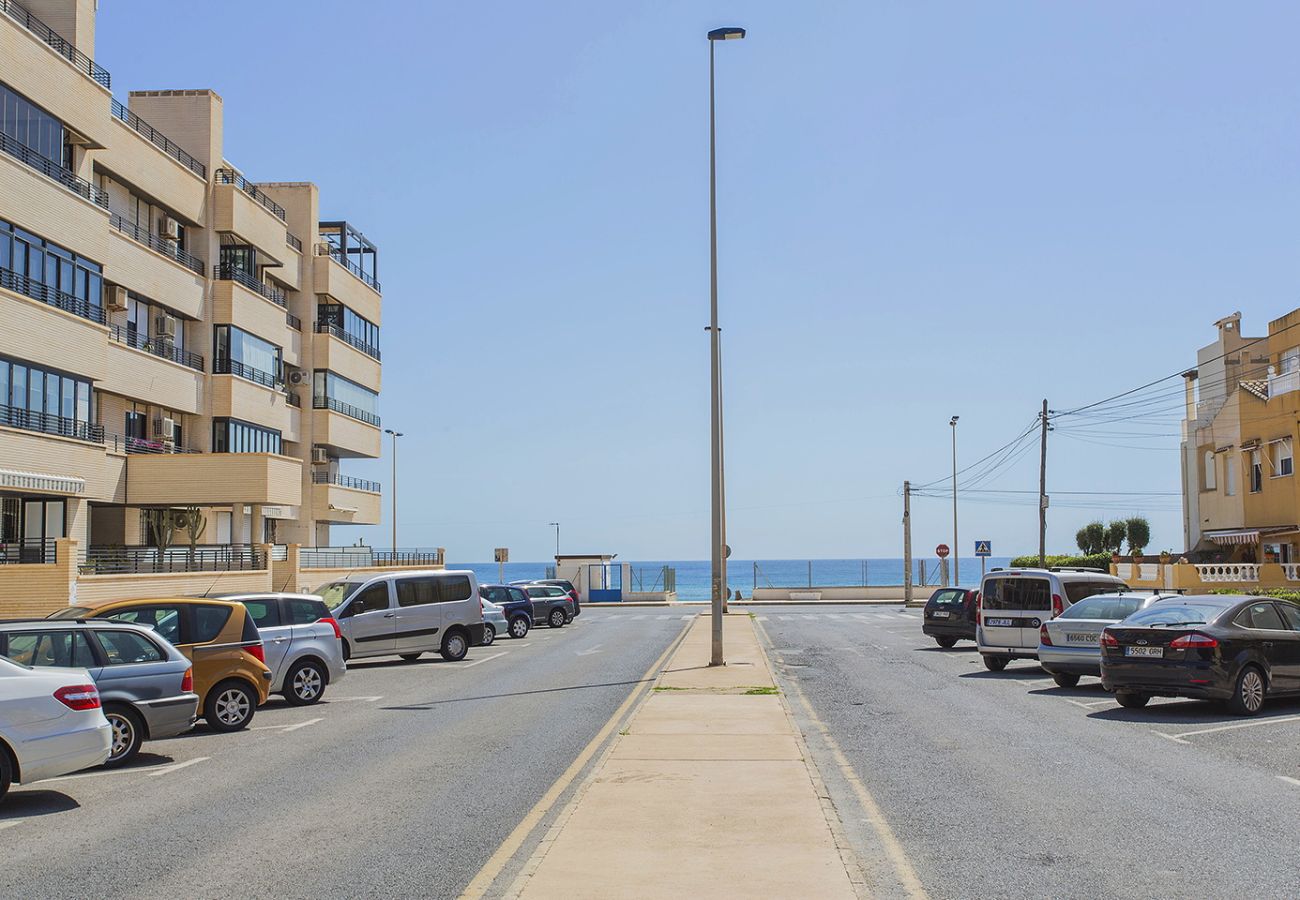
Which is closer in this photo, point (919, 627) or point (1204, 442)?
point (919, 627)

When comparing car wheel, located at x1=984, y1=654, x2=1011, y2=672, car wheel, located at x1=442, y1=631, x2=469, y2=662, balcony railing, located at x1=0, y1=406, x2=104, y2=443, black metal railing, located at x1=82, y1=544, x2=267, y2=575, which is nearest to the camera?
car wheel, located at x1=984, y1=654, x2=1011, y2=672

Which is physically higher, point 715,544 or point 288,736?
point 715,544

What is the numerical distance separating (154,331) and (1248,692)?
35457mm

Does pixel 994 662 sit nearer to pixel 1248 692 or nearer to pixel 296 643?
pixel 1248 692

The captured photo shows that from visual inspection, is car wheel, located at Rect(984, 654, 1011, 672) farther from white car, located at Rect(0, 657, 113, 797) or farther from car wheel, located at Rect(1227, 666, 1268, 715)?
white car, located at Rect(0, 657, 113, 797)

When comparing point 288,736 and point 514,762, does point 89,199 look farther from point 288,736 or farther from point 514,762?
point 514,762

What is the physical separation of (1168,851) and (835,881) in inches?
94.4

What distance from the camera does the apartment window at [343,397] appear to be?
177 ft

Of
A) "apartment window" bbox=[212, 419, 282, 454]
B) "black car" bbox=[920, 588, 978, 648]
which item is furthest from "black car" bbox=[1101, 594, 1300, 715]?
"apartment window" bbox=[212, 419, 282, 454]

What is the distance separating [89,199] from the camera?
113 ft

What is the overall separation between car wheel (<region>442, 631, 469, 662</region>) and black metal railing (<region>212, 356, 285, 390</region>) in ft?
71.1

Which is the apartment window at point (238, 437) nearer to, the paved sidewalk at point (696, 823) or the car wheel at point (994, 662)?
the car wheel at point (994, 662)

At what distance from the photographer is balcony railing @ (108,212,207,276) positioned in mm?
38500

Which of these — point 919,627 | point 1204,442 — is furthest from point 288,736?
point 1204,442
